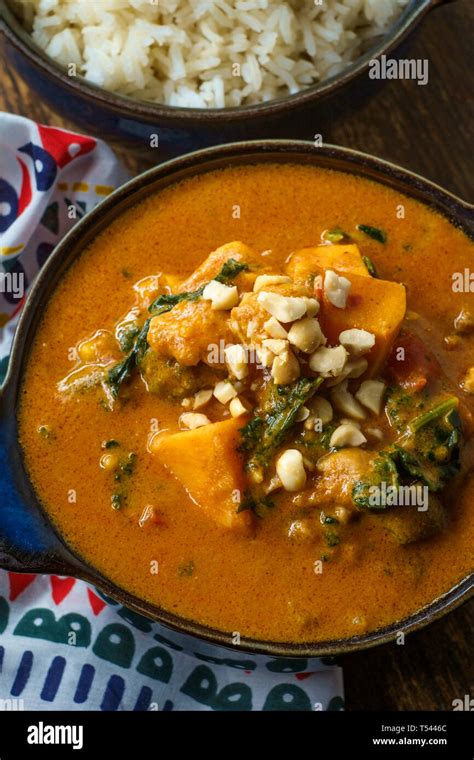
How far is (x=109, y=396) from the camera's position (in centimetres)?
306

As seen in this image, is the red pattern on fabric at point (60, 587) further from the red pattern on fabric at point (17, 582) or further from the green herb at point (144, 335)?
the green herb at point (144, 335)

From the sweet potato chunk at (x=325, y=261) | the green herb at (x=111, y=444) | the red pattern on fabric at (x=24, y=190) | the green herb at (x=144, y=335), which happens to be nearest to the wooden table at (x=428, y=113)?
the red pattern on fabric at (x=24, y=190)

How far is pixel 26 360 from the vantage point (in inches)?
124

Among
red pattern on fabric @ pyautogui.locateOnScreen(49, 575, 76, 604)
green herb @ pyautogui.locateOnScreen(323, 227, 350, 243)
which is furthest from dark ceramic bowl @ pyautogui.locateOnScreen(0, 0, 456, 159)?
red pattern on fabric @ pyautogui.locateOnScreen(49, 575, 76, 604)

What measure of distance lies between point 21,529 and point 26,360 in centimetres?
55

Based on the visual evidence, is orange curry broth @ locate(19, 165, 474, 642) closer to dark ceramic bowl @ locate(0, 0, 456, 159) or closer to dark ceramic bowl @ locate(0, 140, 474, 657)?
dark ceramic bowl @ locate(0, 140, 474, 657)

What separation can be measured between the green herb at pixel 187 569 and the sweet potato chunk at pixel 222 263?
2.79 feet

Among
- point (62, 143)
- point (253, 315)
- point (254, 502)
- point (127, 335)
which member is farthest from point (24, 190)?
point (254, 502)

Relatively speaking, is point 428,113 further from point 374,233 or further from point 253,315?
point 253,315

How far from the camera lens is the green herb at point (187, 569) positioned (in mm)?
2947

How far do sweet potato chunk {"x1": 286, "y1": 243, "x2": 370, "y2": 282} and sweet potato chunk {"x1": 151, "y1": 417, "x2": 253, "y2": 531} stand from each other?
519mm

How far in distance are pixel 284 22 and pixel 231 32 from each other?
0.71 ft

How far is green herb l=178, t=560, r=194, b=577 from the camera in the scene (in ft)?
9.67
